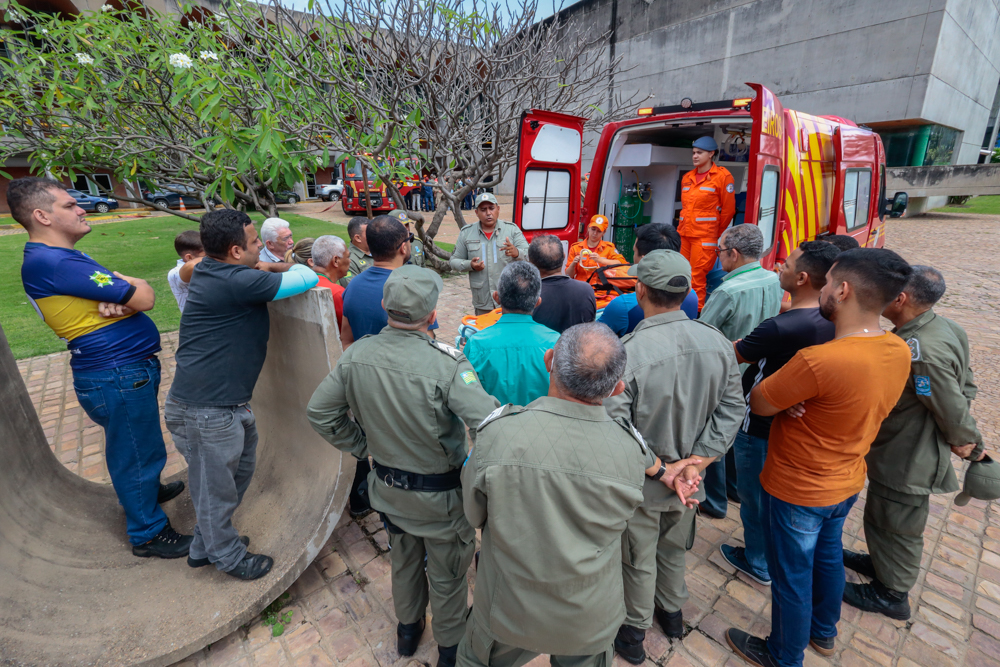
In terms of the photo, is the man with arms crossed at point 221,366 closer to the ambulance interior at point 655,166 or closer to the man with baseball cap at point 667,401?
the man with baseball cap at point 667,401

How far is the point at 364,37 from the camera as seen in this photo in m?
6.43

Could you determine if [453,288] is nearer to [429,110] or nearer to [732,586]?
[429,110]

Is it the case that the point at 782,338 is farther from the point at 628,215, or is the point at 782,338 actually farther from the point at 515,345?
the point at 628,215

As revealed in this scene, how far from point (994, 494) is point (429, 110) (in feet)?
24.2

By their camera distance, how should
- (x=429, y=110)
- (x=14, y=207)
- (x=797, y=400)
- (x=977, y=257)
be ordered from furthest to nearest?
1. (x=977, y=257)
2. (x=429, y=110)
3. (x=14, y=207)
4. (x=797, y=400)

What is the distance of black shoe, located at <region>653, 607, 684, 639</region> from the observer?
241 cm

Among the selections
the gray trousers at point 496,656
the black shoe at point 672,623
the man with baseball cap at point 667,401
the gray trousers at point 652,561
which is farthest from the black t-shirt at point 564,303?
the gray trousers at point 496,656

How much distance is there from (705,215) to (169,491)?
18.2ft

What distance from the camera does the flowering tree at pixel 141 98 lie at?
500 cm

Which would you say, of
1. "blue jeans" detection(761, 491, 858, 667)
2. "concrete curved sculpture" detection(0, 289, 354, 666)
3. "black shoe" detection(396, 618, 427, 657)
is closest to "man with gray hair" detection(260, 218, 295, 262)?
"concrete curved sculpture" detection(0, 289, 354, 666)

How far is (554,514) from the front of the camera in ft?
4.76

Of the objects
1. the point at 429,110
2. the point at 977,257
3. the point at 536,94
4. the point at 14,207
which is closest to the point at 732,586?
the point at 14,207

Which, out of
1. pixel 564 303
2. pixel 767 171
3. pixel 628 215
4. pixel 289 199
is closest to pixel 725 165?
pixel 628 215

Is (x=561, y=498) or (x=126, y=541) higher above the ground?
(x=561, y=498)
